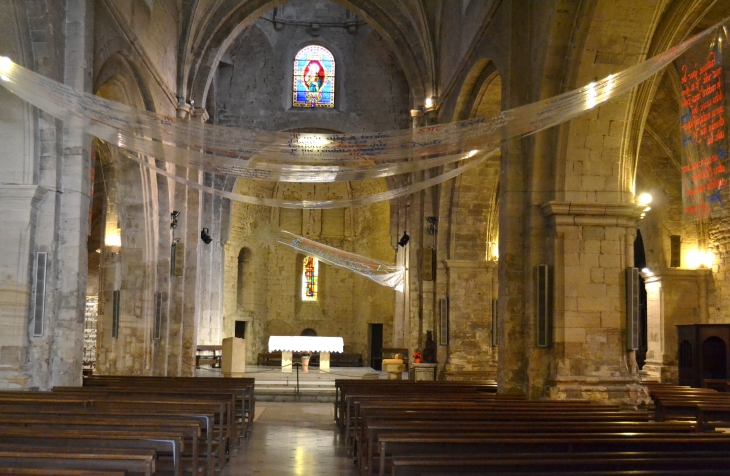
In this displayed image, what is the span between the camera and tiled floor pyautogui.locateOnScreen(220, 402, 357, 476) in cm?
847

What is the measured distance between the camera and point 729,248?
15633 mm

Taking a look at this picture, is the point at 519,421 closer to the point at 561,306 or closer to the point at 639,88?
the point at 561,306

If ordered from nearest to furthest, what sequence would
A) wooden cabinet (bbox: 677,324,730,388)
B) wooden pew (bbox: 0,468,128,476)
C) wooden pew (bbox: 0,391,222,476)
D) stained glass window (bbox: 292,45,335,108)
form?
wooden pew (bbox: 0,468,128,476), wooden pew (bbox: 0,391,222,476), wooden cabinet (bbox: 677,324,730,388), stained glass window (bbox: 292,45,335,108)

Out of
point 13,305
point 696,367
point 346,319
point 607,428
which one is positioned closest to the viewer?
point 607,428

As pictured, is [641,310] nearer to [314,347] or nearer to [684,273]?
[684,273]

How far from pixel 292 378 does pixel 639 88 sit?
1251cm

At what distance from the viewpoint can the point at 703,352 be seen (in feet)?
50.6

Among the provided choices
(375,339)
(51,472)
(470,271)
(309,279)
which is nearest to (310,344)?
(375,339)

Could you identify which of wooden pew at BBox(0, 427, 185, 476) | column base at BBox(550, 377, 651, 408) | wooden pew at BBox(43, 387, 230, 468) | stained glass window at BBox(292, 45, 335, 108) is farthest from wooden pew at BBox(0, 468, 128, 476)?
stained glass window at BBox(292, 45, 335, 108)

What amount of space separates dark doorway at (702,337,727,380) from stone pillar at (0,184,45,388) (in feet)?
40.9

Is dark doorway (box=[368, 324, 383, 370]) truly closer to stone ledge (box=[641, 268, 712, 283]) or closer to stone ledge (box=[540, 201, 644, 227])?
stone ledge (box=[641, 268, 712, 283])

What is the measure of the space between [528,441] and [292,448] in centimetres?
508

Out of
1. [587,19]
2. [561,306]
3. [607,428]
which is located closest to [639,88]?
[587,19]

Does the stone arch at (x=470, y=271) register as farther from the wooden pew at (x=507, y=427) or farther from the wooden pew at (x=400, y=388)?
the wooden pew at (x=507, y=427)
